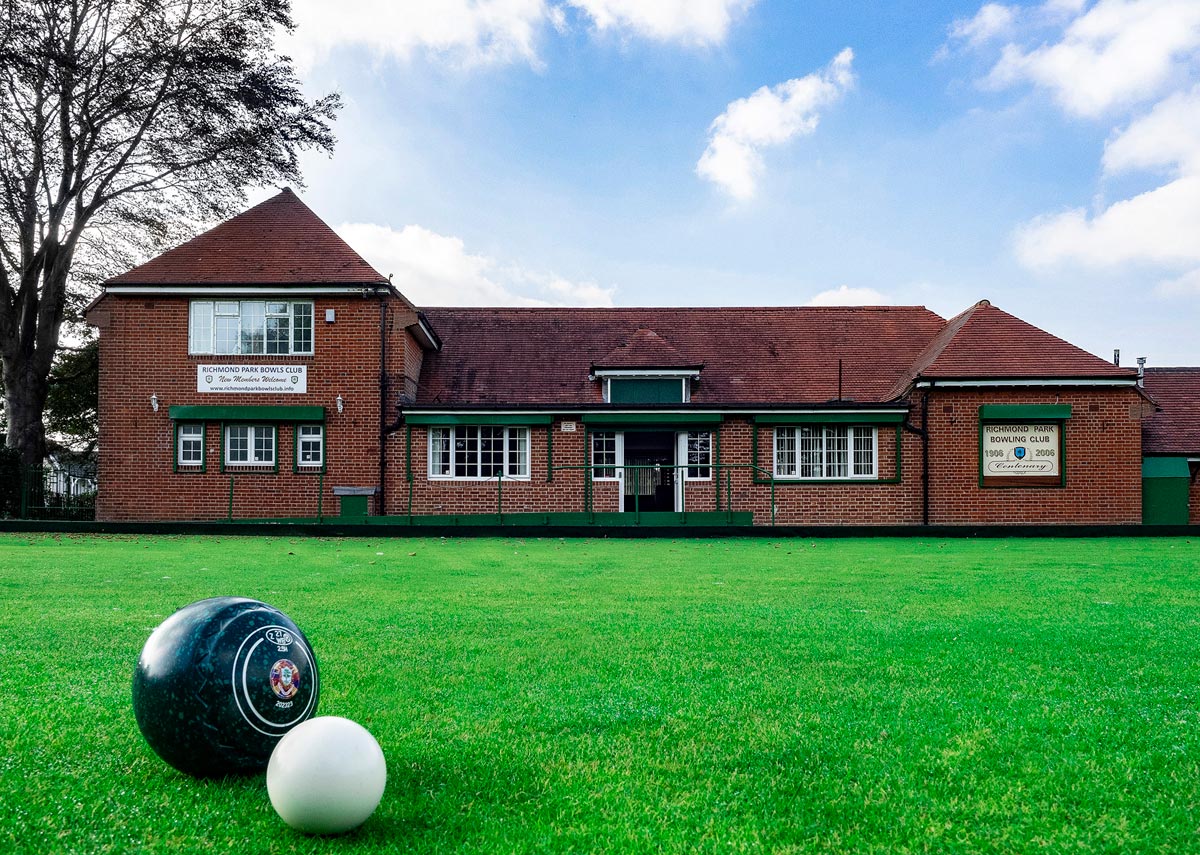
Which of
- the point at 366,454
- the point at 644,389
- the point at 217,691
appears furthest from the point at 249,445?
the point at 217,691

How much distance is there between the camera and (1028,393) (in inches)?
858

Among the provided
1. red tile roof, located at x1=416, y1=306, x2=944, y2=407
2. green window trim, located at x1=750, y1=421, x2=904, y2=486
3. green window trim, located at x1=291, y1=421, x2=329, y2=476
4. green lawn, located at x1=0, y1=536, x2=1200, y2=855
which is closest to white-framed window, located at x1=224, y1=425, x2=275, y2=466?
green window trim, located at x1=291, y1=421, x2=329, y2=476

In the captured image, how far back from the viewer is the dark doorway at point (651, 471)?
2234 cm

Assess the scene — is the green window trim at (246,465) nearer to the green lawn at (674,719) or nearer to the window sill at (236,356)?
the window sill at (236,356)

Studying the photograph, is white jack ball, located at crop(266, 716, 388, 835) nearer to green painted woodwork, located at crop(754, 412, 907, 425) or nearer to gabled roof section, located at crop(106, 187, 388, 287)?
gabled roof section, located at crop(106, 187, 388, 287)

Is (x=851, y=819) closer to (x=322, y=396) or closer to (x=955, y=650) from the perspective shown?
(x=955, y=650)

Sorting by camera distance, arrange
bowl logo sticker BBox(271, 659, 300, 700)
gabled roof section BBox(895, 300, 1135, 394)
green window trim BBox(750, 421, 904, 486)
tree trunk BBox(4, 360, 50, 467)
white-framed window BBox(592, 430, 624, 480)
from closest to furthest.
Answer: bowl logo sticker BBox(271, 659, 300, 700) < gabled roof section BBox(895, 300, 1135, 394) < green window trim BBox(750, 421, 904, 486) < white-framed window BBox(592, 430, 624, 480) < tree trunk BBox(4, 360, 50, 467)

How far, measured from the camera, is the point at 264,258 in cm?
2236

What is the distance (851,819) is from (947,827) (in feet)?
0.97

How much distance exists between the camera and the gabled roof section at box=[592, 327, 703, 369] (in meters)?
22.9

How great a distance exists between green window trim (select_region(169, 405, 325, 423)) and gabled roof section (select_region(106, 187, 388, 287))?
119 inches

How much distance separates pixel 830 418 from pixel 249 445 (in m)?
14.5

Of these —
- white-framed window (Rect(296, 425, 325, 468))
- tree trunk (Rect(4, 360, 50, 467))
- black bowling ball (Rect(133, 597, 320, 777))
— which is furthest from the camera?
tree trunk (Rect(4, 360, 50, 467))

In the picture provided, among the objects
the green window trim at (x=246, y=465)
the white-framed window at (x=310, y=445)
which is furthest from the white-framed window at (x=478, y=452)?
the green window trim at (x=246, y=465)
